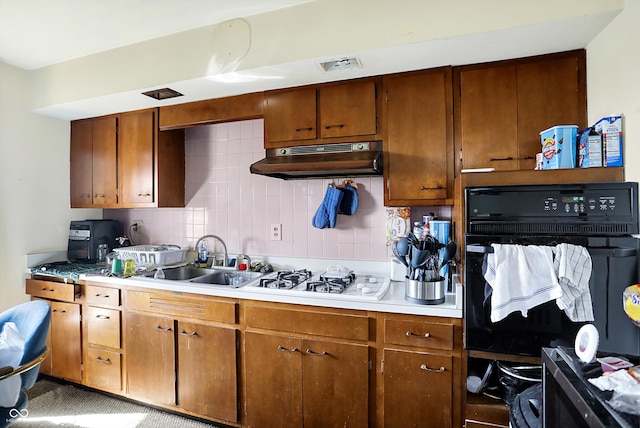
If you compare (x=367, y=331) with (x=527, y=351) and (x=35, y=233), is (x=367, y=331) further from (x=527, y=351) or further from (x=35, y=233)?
(x=35, y=233)

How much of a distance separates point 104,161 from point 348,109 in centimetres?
216

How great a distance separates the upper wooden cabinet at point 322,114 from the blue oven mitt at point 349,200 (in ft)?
1.31

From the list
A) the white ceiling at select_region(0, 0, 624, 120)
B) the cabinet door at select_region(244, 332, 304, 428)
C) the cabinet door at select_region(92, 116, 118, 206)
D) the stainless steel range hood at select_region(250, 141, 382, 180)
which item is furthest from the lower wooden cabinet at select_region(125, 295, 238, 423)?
the white ceiling at select_region(0, 0, 624, 120)

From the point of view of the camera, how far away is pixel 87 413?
221 cm

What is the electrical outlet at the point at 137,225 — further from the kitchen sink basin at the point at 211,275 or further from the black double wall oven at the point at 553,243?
the black double wall oven at the point at 553,243

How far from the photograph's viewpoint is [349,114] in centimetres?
199

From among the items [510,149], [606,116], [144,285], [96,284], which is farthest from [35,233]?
[606,116]

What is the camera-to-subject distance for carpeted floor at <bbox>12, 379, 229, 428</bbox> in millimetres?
2092

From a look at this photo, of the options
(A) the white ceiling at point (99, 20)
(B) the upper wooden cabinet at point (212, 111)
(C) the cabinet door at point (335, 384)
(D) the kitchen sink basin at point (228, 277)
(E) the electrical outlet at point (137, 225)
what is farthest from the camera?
(E) the electrical outlet at point (137, 225)

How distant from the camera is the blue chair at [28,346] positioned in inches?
58.1

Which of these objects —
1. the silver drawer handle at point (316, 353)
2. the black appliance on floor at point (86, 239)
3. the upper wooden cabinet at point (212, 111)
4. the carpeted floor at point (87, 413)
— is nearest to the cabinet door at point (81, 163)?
the black appliance on floor at point (86, 239)

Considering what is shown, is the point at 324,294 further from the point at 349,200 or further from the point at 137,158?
the point at 137,158

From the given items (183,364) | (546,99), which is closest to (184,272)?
(183,364)

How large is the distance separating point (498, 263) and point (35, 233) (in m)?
3.35
